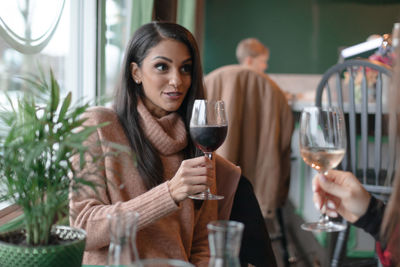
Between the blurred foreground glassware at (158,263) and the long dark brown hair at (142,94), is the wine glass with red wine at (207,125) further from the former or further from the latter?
the blurred foreground glassware at (158,263)

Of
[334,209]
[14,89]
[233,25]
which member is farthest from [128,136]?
[233,25]

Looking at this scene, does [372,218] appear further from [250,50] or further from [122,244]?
[250,50]

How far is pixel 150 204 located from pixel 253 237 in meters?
0.29

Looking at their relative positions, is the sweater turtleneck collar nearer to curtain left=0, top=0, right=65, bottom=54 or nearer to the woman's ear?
the woman's ear

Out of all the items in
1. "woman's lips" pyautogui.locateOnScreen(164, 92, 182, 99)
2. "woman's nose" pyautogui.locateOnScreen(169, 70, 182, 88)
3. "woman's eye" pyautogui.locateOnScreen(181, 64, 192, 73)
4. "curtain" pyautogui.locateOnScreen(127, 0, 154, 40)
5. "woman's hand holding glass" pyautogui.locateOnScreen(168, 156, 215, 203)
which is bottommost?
"woman's hand holding glass" pyautogui.locateOnScreen(168, 156, 215, 203)

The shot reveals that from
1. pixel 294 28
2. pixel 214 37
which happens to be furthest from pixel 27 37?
pixel 294 28

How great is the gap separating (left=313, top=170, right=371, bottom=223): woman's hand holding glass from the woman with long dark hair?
28 cm

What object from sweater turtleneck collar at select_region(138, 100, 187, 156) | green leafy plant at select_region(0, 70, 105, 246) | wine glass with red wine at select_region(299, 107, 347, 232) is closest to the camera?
Result: green leafy plant at select_region(0, 70, 105, 246)

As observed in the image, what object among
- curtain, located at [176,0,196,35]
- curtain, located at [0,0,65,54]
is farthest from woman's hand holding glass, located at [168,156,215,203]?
curtain, located at [176,0,196,35]

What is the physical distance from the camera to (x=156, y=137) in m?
1.34

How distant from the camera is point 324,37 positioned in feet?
20.8

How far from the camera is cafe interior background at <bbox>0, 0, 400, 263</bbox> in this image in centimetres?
154

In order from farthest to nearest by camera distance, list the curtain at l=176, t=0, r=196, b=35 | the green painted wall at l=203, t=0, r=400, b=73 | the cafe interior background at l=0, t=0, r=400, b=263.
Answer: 1. the green painted wall at l=203, t=0, r=400, b=73
2. the curtain at l=176, t=0, r=196, b=35
3. the cafe interior background at l=0, t=0, r=400, b=263

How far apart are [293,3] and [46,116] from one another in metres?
5.97
